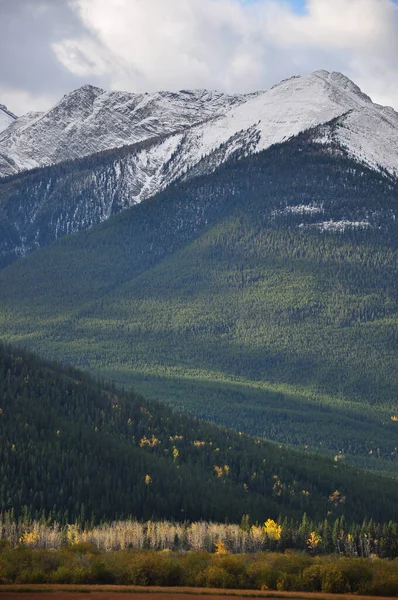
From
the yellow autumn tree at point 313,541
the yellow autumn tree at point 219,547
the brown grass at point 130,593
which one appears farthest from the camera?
the yellow autumn tree at point 313,541

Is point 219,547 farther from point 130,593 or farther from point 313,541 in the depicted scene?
point 130,593

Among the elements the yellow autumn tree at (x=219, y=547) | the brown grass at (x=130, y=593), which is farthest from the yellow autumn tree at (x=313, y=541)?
the brown grass at (x=130, y=593)

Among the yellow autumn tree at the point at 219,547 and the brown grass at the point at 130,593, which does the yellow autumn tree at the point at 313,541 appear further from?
the brown grass at the point at 130,593

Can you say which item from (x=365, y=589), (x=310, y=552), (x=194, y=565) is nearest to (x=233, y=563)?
(x=194, y=565)

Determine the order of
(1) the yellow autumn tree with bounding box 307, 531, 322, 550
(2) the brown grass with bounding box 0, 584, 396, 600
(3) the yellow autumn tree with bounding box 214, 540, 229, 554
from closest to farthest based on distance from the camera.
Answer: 1. (2) the brown grass with bounding box 0, 584, 396, 600
2. (3) the yellow autumn tree with bounding box 214, 540, 229, 554
3. (1) the yellow autumn tree with bounding box 307, 531, 322, 550

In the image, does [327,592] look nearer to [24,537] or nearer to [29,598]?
[29,598]

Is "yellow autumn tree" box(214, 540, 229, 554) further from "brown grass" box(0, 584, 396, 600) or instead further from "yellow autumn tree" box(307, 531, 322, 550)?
"brown grass" box(0, 584, 396, 600)

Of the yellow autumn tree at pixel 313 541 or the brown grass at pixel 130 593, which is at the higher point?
the yellow autumn tree at pixel 313 541

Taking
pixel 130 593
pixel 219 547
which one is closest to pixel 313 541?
pixel 219 547

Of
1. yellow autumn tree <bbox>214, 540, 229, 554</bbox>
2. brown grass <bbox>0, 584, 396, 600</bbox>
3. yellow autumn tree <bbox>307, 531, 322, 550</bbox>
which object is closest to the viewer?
brown grass <bbox>0, 584, 396, 600</bbox>

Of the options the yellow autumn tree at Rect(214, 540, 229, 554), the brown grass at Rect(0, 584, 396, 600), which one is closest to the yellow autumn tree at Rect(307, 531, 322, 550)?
the yellow autumn tree at Rect(214, 540, 229, 554)

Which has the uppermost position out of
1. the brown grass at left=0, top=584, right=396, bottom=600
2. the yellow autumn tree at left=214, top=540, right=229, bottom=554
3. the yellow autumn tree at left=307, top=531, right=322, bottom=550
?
the yellow autumn tree at left=307, top=531, right=322, bottom=550

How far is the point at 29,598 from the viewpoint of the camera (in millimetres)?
130000

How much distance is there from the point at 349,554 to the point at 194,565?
49329mm
